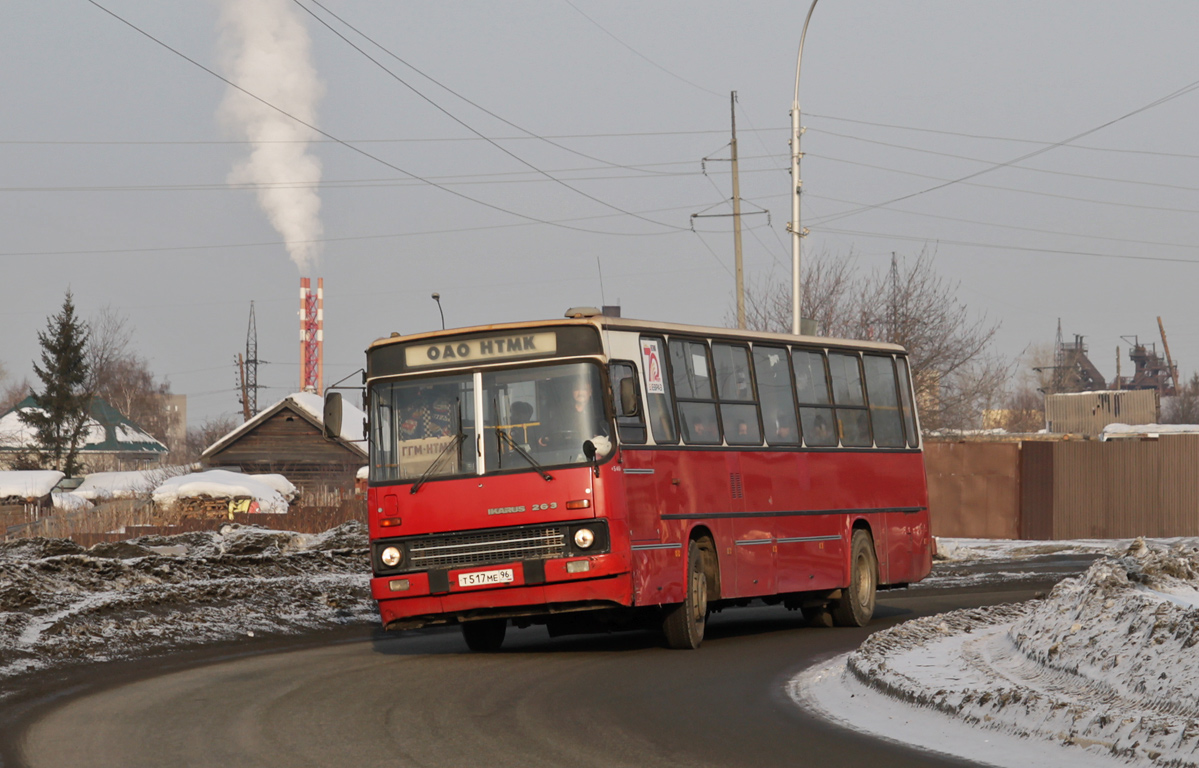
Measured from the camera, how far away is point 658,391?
46.0 feet

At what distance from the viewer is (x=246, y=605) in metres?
17.3

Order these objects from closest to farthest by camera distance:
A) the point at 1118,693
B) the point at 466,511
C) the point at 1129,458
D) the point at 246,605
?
the point at 1118,693 → the point at 466,511 → the point at 246,605 → the point at 1129,458

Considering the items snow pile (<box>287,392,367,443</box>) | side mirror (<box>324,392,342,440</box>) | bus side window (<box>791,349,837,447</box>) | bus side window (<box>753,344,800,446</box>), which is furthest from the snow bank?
side mirror (<box>324,392,342,440</box>)

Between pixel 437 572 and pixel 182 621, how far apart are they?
409cm

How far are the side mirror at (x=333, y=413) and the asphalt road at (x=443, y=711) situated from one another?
2080 millimetres

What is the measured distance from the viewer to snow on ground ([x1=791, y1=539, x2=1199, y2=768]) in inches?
309

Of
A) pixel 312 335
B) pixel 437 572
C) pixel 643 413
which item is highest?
pixel 312 335

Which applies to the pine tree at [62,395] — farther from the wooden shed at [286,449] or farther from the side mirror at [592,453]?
the side mirror at [592,453]

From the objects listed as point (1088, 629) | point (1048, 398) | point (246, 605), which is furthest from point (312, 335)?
point (1088, 629)

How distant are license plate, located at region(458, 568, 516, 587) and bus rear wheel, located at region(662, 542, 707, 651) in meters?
1.83

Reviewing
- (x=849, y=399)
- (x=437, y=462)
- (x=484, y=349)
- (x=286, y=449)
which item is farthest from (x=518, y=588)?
(x=286, y=449)

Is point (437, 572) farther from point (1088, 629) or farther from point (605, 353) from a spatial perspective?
point (1088, 629)

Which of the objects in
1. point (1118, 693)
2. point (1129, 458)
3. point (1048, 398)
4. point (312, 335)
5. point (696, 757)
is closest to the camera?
point (696, 757)

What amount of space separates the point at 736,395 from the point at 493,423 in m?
3.11
